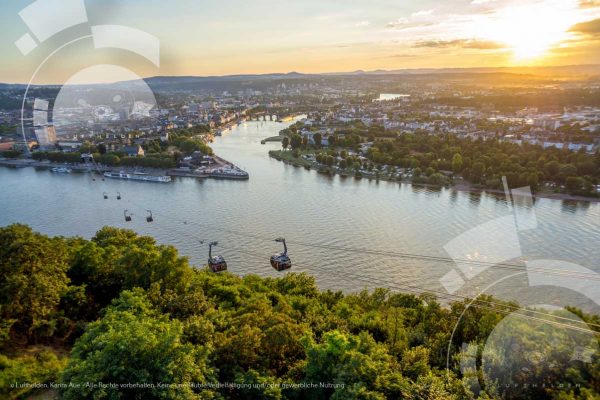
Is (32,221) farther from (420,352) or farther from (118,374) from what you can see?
(420,352)

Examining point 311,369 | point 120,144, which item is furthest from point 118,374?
point 120,144

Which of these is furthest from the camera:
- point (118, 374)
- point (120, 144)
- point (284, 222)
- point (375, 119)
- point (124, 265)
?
point (375, 119)

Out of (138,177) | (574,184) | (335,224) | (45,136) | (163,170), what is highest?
(45,136)

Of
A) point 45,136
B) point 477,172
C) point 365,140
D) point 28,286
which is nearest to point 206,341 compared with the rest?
point 28,286

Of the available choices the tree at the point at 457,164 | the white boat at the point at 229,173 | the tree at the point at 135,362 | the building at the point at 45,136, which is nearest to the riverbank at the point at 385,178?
the tree at the point at 457,164

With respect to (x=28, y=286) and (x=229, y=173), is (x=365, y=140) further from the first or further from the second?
(x=28, y=286)

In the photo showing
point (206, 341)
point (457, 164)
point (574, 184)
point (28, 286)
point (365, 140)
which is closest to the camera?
point (206, 341)

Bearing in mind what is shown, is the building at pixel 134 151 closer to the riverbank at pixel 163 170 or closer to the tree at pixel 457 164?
the riverbank at pixel 163 170
